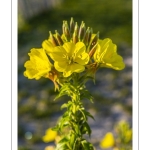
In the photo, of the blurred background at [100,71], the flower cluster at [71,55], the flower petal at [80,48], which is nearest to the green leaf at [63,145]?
the flower cluster at [71,55]

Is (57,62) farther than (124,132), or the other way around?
(124,132)

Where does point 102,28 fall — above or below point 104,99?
above

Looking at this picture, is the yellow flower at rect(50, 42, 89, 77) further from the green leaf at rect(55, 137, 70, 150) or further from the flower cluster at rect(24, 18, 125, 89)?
the green leaf at rect(55, 137, 70, 150)

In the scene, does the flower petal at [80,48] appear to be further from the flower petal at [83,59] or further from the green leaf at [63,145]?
the green leaf at [63,145]

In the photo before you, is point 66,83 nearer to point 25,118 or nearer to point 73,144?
point 73,144

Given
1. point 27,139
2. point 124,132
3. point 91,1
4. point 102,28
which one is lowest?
point 27,139
